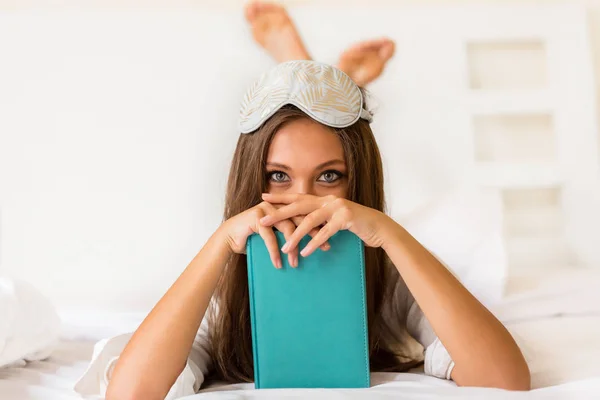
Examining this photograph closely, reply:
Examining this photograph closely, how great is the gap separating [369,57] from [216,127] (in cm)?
48

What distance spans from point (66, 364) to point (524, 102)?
1448 millimetres

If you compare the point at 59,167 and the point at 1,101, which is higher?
the point at 1,101

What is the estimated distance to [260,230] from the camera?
2.73ft

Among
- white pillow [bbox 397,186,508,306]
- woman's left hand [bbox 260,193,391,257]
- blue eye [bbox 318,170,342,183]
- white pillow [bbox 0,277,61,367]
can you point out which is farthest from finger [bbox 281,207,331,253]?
A: white pillow [bbox 397,186,508,306]

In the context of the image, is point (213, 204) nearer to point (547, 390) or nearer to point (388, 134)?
point (388, 134)

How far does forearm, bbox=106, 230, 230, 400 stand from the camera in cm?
82

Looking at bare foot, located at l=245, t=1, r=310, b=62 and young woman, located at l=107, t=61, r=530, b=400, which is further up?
bare foot, located at l=245, t=1, r=310, b=62

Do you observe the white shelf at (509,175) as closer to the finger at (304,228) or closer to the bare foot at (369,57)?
the bare foot at (369,57)

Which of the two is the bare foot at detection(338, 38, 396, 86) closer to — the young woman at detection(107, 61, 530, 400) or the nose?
the young woman at detection(107, 61, 530, 400)

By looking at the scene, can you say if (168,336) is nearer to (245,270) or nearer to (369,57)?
(245,270)

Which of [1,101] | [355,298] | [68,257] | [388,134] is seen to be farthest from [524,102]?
[1,101]

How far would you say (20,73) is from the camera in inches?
70.5

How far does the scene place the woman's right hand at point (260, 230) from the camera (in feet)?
2.69

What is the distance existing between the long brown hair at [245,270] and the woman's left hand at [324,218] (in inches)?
7.9
